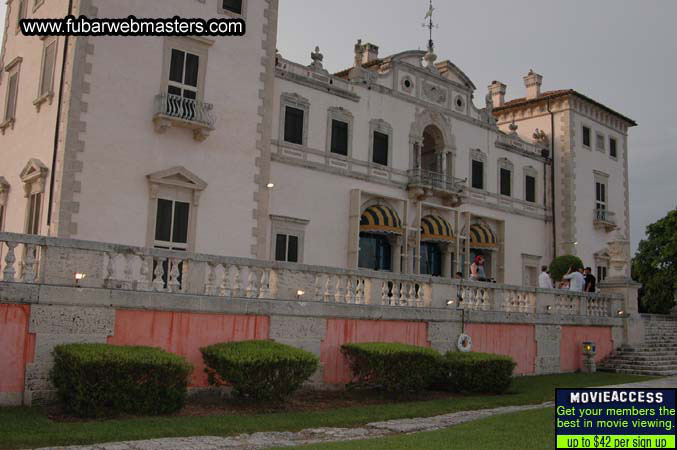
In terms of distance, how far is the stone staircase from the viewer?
22.2 meters

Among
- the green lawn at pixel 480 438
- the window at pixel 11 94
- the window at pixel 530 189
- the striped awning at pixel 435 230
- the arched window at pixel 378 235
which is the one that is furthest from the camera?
the window at pixel 530 189

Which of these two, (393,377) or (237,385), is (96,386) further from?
(393,377)

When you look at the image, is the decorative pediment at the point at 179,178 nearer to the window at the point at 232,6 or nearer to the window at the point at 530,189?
the window at the point at 232,6

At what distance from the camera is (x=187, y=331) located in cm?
1311

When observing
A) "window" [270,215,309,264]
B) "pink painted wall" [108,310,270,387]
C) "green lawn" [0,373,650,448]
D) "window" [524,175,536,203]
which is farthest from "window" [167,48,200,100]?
"window" [524,175,536,203]

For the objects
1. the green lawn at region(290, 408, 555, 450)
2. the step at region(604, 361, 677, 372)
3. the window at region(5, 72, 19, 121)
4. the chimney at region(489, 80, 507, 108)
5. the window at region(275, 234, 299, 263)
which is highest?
the chimney at region(489, 80, 507, 108)

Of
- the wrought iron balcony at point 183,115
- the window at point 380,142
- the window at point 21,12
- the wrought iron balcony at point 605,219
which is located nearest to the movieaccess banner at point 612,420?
the wrought iron balcony at point 183,115

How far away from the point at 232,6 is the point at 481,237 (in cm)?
1648

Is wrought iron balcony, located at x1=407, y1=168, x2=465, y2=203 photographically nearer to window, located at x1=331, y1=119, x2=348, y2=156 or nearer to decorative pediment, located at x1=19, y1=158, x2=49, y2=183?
window, located at x1=331, y1=119, x2=348, y2=156

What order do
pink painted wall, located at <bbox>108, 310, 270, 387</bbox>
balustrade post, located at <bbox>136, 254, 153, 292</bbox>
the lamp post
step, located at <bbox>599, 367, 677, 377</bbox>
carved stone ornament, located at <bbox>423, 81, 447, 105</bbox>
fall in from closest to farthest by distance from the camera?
pink painted wall, located at <bbox>108, 310, 270, 387</bbox>, balustrade post, located at <bbox>136, 254, 153, 292</bbox>, step, located at <bbox>599, 367, 677, 377</bbox>, the lamp post, carved stone ornament, located at <bbox>423, 81, 447, 105</bbox>

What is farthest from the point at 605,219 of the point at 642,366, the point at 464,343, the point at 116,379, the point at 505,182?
the point at 116,379

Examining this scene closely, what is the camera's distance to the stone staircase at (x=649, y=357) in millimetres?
22156

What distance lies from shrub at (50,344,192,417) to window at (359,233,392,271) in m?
17.2

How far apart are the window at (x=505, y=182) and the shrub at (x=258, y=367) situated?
23.7m
